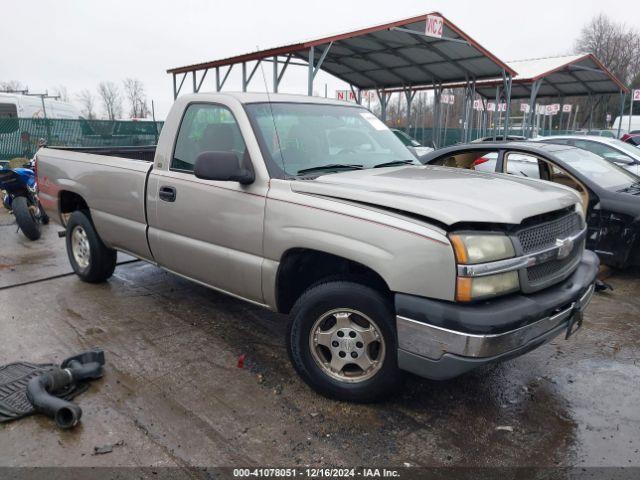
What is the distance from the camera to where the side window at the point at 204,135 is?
387 centimetres

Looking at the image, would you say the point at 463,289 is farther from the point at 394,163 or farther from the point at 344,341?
the point at 394,163

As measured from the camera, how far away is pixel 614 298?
17.7 feet

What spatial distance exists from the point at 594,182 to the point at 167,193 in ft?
15.1

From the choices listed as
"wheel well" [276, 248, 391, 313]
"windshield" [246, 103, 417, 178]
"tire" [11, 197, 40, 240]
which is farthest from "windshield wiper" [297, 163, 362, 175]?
"tire" [11, 197, 40, 240]

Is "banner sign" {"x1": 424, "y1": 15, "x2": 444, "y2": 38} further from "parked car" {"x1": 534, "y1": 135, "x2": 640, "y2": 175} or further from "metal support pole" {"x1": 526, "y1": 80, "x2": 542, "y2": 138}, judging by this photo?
"metal support pole" {"x1": 526, "y1": 80, "x2": 542, "y2": 138}

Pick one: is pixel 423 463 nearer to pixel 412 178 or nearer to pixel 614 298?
pixel 412 178

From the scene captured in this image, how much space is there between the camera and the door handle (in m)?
4.11

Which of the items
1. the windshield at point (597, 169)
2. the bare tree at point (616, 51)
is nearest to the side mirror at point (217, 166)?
the windshield at point (597, 169)

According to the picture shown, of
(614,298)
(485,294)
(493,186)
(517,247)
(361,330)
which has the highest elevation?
(493,186)

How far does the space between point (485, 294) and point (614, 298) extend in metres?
3.50

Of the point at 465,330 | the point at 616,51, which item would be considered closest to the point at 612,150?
the point at 465,330

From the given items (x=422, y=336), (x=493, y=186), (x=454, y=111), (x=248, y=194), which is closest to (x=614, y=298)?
(x=493, y=186)

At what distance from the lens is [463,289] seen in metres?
2.64

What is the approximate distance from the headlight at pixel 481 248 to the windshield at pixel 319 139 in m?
1.29
